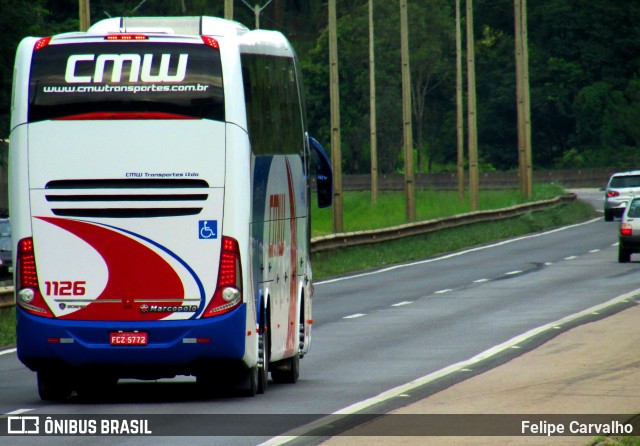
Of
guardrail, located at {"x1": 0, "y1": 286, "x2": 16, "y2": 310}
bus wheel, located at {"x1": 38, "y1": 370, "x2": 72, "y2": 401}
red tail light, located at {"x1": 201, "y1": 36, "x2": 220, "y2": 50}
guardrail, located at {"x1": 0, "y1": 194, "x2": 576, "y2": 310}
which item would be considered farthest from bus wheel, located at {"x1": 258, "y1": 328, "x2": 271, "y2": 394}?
guardrail, located at {"x1": 0, "y1": 194, "x2": 576, "y2": 310}

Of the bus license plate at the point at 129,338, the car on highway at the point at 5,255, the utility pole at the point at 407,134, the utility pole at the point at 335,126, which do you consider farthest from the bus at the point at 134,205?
the utility pole at the point at 407,134

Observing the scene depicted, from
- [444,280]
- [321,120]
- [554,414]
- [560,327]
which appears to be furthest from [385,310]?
[321,120]

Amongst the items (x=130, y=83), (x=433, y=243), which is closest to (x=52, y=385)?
(x=130, y=83)

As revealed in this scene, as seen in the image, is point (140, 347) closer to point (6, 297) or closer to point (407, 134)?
point (6, 297)

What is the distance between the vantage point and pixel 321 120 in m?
113

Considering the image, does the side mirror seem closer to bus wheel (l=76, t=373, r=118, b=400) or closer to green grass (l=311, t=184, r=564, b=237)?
bus wheel (l=76, t=373, r=118, b=400)

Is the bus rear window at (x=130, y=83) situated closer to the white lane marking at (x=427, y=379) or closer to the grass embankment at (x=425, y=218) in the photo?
the white lane marking at (x=427, y=379)

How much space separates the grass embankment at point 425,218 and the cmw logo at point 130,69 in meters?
21.1

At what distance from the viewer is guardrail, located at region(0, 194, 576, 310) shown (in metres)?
39.2

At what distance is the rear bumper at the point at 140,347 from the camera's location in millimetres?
14367

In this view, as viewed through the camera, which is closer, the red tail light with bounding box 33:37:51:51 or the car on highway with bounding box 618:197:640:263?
the red tail light with bounding box 33:37:51:51

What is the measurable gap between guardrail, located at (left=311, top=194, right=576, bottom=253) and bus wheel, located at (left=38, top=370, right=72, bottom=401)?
72.2 feet

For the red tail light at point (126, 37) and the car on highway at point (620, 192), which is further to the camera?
the car on highway at point (620, 192)

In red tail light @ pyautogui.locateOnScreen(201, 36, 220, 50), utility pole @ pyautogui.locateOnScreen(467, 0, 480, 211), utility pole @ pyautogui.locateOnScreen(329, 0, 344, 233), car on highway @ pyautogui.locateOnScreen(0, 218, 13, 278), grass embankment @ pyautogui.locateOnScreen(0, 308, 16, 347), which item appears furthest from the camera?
utility pole @ pyautogui.locateOnScreen(467, 0, 480, 211)
